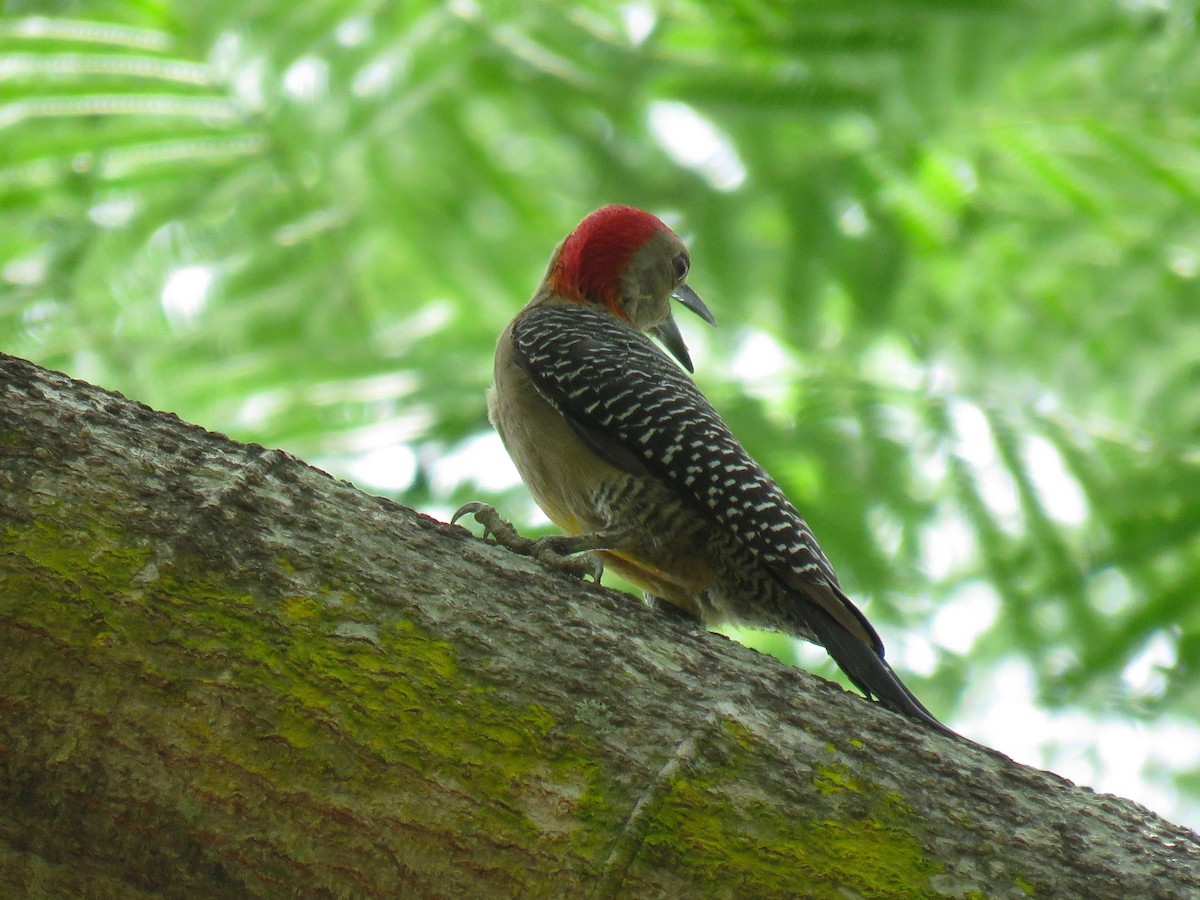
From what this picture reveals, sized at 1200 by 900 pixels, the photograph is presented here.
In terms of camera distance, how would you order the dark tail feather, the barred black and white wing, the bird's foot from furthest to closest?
the barred black and white wing, the bird's foot, the dark tail feather

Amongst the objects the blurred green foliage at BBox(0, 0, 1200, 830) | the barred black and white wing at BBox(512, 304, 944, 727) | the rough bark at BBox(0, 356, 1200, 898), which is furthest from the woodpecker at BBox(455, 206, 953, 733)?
the rough bark at BBox(0, 356, 1200, 898)

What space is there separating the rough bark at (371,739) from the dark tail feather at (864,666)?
0.61 metres

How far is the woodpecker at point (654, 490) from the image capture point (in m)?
4.02

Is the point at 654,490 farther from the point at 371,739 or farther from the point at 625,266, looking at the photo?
the point at 371,739

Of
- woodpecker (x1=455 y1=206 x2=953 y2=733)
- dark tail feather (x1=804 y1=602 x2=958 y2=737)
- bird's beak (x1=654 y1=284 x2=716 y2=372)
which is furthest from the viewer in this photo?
bird's beak (x1=654 y1=284 x2=716 y2=372)

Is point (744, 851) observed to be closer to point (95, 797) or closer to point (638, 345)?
point (95, 797)

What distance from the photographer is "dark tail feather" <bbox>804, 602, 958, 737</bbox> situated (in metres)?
3.44

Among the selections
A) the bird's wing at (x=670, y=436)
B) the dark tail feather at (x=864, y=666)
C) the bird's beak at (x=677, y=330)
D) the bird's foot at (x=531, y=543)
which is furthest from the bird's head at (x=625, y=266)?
the dark tail feather at (x=864, y=666)

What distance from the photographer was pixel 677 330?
19.7ft

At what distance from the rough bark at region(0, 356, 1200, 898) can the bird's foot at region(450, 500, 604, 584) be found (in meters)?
0.92

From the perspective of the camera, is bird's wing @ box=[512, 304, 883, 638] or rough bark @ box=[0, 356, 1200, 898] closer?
rough bark @ box=[0, 356, 1200, 898]

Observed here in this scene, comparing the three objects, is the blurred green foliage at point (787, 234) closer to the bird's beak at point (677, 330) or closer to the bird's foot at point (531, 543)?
the bird's beak at point (677, 330)

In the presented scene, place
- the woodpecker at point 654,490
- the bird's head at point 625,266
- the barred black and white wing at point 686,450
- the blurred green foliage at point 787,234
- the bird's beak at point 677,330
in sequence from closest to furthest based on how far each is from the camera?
the barred black and white wing at point 686,450 < the woodpecker at point 654,490 < the blurred green foliage at point 787,234 < the bird's head at point 625,266 < the bird's beak at point 677,330

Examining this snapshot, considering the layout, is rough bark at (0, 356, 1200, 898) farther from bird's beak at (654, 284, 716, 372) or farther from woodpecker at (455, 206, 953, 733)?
bird's beak at (654, 284, 716, 372)
